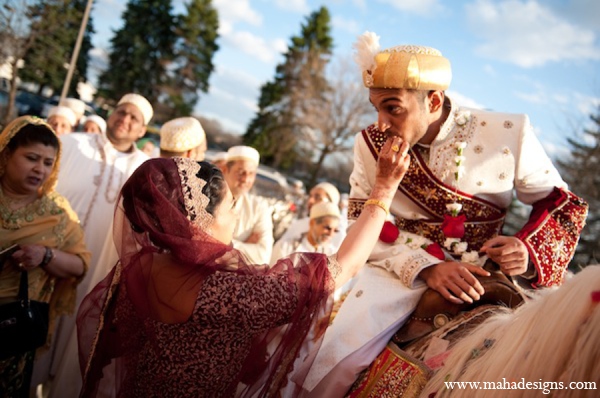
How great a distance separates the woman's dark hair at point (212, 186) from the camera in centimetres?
197

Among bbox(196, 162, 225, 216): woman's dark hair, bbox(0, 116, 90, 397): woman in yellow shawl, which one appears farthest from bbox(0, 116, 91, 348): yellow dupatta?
bbox(196, 162, 225, 216): woman's dark hair

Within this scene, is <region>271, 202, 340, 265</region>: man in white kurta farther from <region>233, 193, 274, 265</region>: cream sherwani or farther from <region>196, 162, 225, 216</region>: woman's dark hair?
<region>196, 162, 225, 216</region>: woman's dark hair

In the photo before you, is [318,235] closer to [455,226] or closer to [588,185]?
[455,226]

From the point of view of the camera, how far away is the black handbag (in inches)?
99.3

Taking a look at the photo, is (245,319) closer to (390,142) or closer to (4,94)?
(390,142)

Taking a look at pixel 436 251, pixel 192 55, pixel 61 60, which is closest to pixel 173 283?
pixel 436 251

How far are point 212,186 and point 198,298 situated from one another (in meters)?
0.48

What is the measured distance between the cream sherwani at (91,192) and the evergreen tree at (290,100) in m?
32.7

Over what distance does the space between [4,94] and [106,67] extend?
19.8 m

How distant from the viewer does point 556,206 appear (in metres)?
2.20

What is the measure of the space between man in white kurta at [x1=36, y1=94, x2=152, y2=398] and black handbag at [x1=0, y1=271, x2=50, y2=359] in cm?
135

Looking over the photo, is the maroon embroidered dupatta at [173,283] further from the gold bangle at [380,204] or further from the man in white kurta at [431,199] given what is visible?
the gold bangle at [380,204]

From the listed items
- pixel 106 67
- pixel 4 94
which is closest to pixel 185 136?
pixel 4 94

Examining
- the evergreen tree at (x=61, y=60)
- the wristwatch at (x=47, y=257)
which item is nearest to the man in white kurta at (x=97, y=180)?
the wristwatch at (x=47, y=257)
